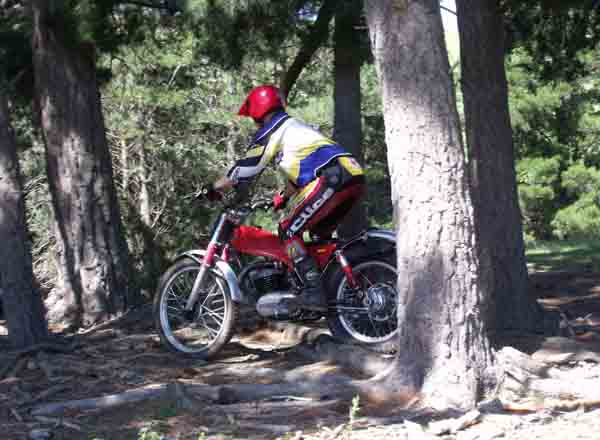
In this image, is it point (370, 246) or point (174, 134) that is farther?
point (174, 134)

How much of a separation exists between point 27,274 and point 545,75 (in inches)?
257

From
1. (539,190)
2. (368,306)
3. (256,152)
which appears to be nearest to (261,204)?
(256,152)

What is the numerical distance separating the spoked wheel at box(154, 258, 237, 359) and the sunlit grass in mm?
5911

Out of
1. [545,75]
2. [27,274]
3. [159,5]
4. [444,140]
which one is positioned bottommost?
[27,274]

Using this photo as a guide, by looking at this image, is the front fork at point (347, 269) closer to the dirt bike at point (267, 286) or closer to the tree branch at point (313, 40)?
the dirt bike at point (267, 286)

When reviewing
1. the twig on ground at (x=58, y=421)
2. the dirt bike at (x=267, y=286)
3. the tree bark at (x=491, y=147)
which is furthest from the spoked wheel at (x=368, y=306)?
the twig on ground at (x=58, y=421)

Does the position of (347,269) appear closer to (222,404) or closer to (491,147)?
(491,147)

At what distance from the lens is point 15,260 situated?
6.88m

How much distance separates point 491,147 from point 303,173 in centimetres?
149

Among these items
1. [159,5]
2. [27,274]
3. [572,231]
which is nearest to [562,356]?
[27,274]

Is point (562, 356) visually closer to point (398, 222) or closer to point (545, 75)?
point (398, 222)

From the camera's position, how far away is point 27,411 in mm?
5438

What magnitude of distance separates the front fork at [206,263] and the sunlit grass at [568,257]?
5.97 metres

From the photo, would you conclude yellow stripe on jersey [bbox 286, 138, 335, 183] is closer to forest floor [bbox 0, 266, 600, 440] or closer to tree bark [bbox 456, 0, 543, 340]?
tree bark [bbox 456, 0, 543, 340]
